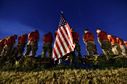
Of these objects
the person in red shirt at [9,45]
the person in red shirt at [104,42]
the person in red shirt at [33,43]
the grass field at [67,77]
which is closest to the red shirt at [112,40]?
the person in red shirt at [104,42]

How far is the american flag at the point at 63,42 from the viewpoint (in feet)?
50.1

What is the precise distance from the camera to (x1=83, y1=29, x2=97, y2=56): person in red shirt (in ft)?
73.8

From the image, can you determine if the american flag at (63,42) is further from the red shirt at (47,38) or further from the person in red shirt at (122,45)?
the person in red shirt at (122,45)

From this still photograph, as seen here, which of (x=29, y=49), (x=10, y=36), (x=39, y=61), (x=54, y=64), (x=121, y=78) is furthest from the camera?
(x=10, y=36)

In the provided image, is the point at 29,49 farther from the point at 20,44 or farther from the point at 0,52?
the point at 0,52

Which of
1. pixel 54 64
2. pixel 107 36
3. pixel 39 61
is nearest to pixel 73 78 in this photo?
pixel 54 64

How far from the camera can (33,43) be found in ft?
71.8

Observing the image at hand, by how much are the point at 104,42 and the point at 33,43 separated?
22.6 feet

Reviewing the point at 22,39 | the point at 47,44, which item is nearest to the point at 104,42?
the point at 47,44

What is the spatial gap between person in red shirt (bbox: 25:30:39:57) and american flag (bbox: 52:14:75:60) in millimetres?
5814

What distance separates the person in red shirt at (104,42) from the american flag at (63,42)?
23.4ft

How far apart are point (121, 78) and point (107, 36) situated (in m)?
10.8

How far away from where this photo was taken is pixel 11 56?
22.2 metres

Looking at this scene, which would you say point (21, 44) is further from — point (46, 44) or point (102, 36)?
point (102, 36)
